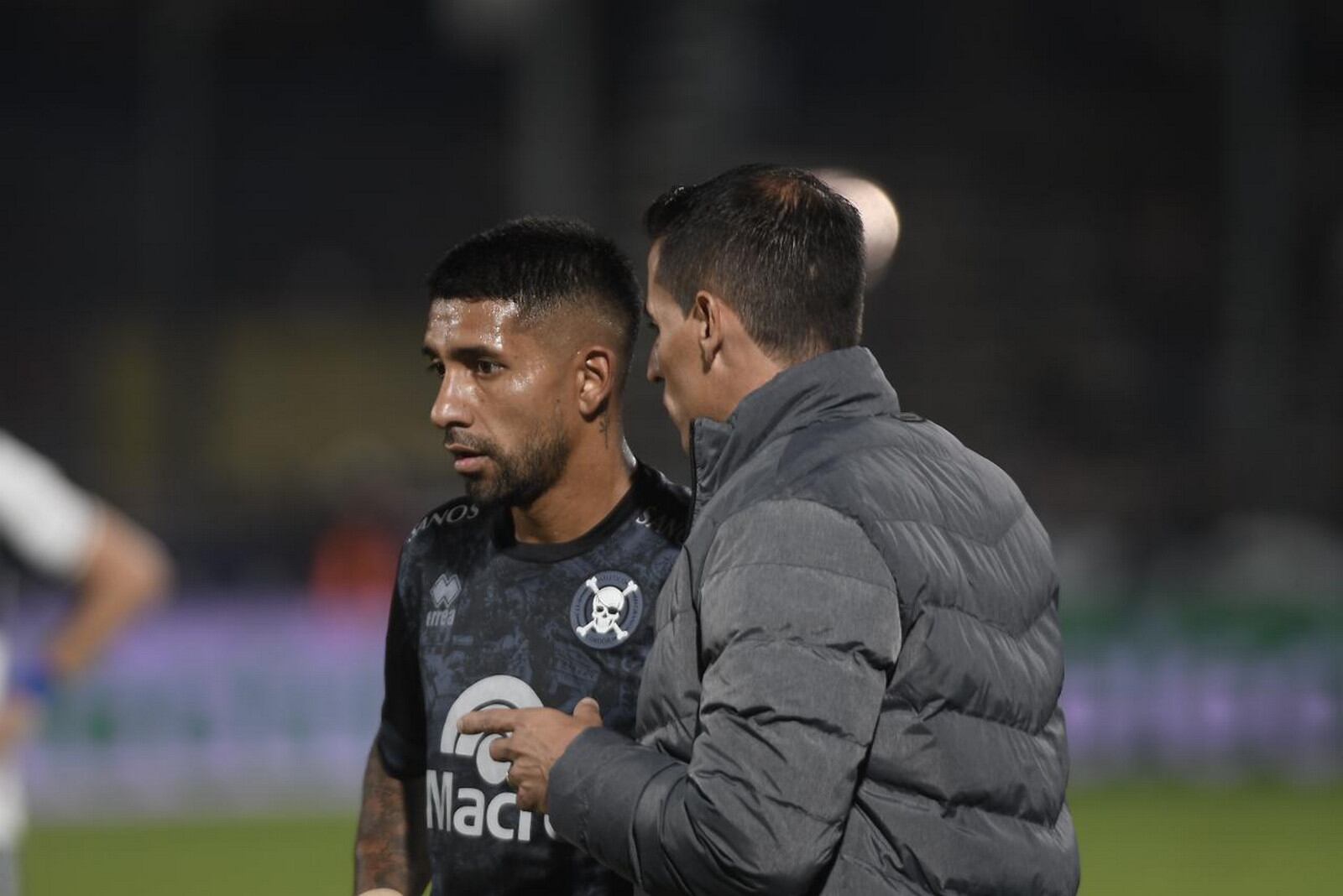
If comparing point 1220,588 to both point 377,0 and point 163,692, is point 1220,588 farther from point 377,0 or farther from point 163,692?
A: point 377,0

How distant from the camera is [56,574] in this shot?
16.3 feet

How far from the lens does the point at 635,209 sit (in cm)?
1930

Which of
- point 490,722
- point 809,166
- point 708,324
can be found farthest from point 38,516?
point 809,166

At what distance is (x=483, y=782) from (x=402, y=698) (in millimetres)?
305

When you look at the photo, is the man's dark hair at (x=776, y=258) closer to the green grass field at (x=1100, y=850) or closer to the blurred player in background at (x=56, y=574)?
the blurred player in background at (x=56, y=574)

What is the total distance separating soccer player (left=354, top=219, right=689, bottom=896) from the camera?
321 cm

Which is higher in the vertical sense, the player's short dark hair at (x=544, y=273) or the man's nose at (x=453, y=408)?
the player's short dark hair at (x=544, y=273)

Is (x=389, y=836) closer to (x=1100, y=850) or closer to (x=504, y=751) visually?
(x=504, y=751)

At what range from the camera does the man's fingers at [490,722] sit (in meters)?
2.69

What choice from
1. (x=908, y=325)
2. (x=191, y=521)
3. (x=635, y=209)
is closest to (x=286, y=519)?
(x=191, y=521)

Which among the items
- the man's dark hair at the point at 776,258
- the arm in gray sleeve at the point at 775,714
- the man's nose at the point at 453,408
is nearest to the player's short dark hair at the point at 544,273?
the man's nose at the point at 453,408

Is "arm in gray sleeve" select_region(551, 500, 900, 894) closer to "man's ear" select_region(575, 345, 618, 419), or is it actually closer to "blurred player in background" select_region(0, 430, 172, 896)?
"man's ear" select_region(575, 345, 618, 419)

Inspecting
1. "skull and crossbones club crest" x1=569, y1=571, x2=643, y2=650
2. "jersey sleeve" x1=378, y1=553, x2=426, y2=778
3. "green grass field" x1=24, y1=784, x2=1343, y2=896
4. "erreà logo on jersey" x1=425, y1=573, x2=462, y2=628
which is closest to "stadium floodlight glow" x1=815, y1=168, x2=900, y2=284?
"skull and crossbones club crest" x1=569, y1=571, x2=643, y2=650

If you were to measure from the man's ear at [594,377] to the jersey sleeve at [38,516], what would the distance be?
202 cm
